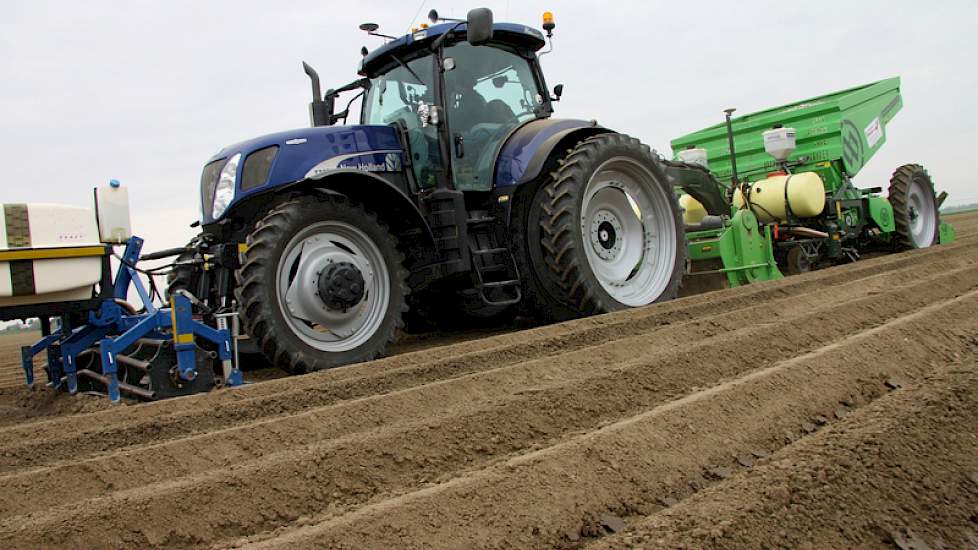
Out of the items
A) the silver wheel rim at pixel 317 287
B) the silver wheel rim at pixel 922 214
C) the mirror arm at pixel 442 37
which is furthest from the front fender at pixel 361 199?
the silver wheel rim at pixel 922 214

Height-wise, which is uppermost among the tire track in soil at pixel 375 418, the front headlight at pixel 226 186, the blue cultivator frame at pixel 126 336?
the front headlight at pixel 226 186

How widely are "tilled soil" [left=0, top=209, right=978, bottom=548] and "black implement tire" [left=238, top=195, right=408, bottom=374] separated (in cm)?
35

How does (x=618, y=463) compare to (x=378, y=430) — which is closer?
(x=618, y=463)

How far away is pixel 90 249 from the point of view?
3766 millimetres

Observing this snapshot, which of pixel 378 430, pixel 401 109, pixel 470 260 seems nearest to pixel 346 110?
pixel 401 109

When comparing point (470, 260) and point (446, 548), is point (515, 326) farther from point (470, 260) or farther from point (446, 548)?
point (446, 548)

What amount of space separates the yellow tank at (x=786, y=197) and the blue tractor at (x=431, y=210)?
2789 millimetres

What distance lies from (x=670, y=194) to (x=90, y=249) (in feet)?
13.2

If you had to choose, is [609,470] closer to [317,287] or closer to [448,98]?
[317,287]

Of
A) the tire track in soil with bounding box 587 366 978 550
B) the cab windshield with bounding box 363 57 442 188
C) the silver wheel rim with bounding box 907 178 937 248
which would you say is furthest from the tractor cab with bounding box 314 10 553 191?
the silver wheel rim with bounding box 907 178 937 248

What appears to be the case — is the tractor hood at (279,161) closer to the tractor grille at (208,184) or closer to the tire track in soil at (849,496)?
the tractor grille at (208,184)

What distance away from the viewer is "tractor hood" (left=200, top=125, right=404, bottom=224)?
440cm

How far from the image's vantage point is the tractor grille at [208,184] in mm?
4633

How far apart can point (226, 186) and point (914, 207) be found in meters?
8.54
